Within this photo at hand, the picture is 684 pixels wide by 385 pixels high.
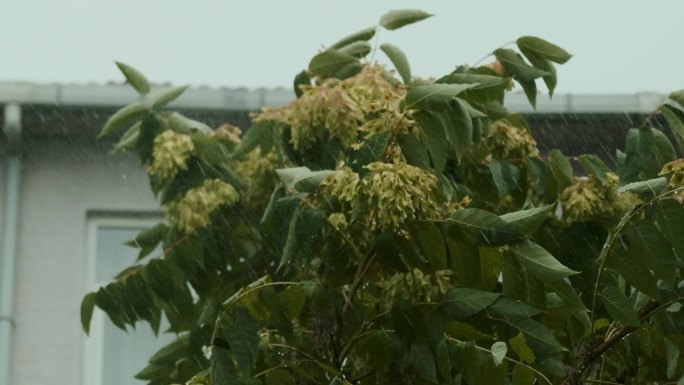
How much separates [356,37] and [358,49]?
73 mm

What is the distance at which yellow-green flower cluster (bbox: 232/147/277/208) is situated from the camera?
17.4 ft

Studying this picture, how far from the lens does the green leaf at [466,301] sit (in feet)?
14.0

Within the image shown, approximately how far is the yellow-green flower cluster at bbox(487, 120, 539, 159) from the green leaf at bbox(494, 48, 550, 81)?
0.20m

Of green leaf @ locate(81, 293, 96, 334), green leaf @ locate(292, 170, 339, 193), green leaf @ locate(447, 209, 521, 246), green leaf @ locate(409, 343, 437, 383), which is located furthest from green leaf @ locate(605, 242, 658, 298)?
green leaf @ locate(81, 293, 96, 334)

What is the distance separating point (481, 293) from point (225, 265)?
139 centimetres

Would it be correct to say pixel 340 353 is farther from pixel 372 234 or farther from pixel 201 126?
pixel 201 126

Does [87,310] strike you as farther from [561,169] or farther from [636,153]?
[636,153]

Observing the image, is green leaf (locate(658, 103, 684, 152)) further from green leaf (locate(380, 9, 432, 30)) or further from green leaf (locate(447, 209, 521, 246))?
green leaf (locate(447, 209, 521, 246))

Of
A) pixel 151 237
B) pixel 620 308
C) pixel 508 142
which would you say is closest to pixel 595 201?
pixel 508 142

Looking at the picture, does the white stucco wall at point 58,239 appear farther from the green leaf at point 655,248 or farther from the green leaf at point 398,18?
the green leaf at point 655,248

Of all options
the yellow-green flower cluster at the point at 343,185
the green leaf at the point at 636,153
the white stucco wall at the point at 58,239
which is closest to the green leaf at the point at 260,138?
the yellow-green flower cluster at the point at 343,185

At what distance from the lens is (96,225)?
10289 millimetres

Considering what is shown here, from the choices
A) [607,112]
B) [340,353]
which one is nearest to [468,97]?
[340,353]

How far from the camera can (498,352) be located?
4.02m
